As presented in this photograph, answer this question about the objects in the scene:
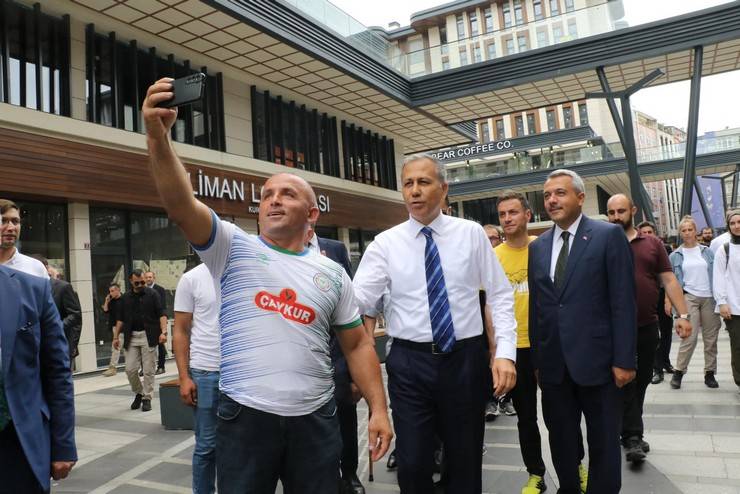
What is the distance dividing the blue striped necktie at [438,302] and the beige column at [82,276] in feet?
30.8

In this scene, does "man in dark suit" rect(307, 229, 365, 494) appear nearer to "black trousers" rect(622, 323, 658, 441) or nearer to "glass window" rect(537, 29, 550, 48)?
"black trousers" rect(622, 323, 658, 441)

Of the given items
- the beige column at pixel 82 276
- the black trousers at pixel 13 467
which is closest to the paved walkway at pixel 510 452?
→ the black trousers at pixel 13 467

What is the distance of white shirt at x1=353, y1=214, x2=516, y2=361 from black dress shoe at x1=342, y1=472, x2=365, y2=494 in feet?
5.01

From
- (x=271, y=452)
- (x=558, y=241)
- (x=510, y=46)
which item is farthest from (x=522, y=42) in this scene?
(x=271, y=452)

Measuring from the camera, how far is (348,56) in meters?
14.4

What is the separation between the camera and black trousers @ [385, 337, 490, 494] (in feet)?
8.66

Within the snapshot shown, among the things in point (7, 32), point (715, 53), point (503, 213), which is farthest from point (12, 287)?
point (715, 53)

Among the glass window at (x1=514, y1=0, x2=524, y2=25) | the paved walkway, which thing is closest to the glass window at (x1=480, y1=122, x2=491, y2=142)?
the glass window at (x1=514, y1=0, x2=524, y2=25)

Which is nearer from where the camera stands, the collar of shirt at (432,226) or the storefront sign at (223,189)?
the collar of shirt at (432,226)

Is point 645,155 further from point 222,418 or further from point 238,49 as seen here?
point 222,418

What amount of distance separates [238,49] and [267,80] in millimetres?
2114

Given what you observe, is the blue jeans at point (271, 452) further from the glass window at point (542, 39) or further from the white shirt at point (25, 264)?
the glass window at point (542, 39)

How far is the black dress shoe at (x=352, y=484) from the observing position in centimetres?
378

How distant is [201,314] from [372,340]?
1611 millimetres
